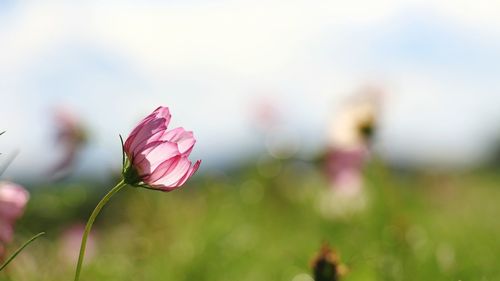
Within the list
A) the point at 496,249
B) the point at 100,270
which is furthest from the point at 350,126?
the point at 100,270

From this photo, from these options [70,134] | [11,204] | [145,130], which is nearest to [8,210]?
[11,204]

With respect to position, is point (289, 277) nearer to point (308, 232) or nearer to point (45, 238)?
point (45, 238)

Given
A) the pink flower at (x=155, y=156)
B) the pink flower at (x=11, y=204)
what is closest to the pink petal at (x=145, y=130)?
the pink flower at (x=155, y=156)

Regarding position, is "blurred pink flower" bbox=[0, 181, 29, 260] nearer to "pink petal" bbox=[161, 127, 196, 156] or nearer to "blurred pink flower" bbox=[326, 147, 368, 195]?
"pink petal" bbox=[161, 127, 196, 156]

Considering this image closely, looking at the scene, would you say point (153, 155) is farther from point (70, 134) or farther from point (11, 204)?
point (70, 134)

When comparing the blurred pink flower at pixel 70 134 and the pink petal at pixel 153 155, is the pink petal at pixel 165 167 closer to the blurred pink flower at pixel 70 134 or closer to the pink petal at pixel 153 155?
the pink petal at pixel 153 155

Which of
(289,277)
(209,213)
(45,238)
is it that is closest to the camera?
(289,277)
